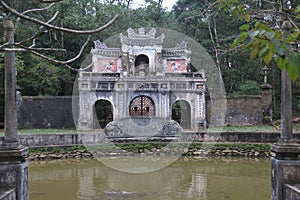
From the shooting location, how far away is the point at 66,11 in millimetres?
22844

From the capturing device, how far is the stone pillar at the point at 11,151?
4.79 m

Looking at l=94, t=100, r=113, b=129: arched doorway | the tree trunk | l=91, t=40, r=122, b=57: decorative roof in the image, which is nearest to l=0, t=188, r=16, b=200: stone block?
the tree trunk

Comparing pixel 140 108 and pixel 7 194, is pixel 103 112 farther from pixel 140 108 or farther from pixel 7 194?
pixel 7 194

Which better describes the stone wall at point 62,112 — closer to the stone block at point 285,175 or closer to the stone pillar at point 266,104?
the stone pillar at point 266,104

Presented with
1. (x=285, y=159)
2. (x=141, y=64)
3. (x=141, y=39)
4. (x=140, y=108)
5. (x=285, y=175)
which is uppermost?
(x=141, y=39)

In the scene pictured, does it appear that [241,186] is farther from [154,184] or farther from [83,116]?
[83,116]

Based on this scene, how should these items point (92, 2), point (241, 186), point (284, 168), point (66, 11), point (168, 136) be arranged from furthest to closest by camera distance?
point (92, 2) → point (66, 11) → point (168, 136) → point (241, 186) → point (284, 168)

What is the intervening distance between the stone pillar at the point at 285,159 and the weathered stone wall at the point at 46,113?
54.8 ft

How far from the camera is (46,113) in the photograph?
19953 millimetres

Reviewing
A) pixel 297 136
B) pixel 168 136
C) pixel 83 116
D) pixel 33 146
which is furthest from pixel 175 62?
pixel 33 146

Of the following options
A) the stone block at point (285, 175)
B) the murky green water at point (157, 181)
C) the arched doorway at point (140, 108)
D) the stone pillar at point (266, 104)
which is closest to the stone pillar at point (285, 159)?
the stone block at point (285, 175)

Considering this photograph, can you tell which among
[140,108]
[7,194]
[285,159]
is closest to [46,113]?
[140,108]

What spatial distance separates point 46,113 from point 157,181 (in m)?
13.0

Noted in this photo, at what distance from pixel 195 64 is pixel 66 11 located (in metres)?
10.4
